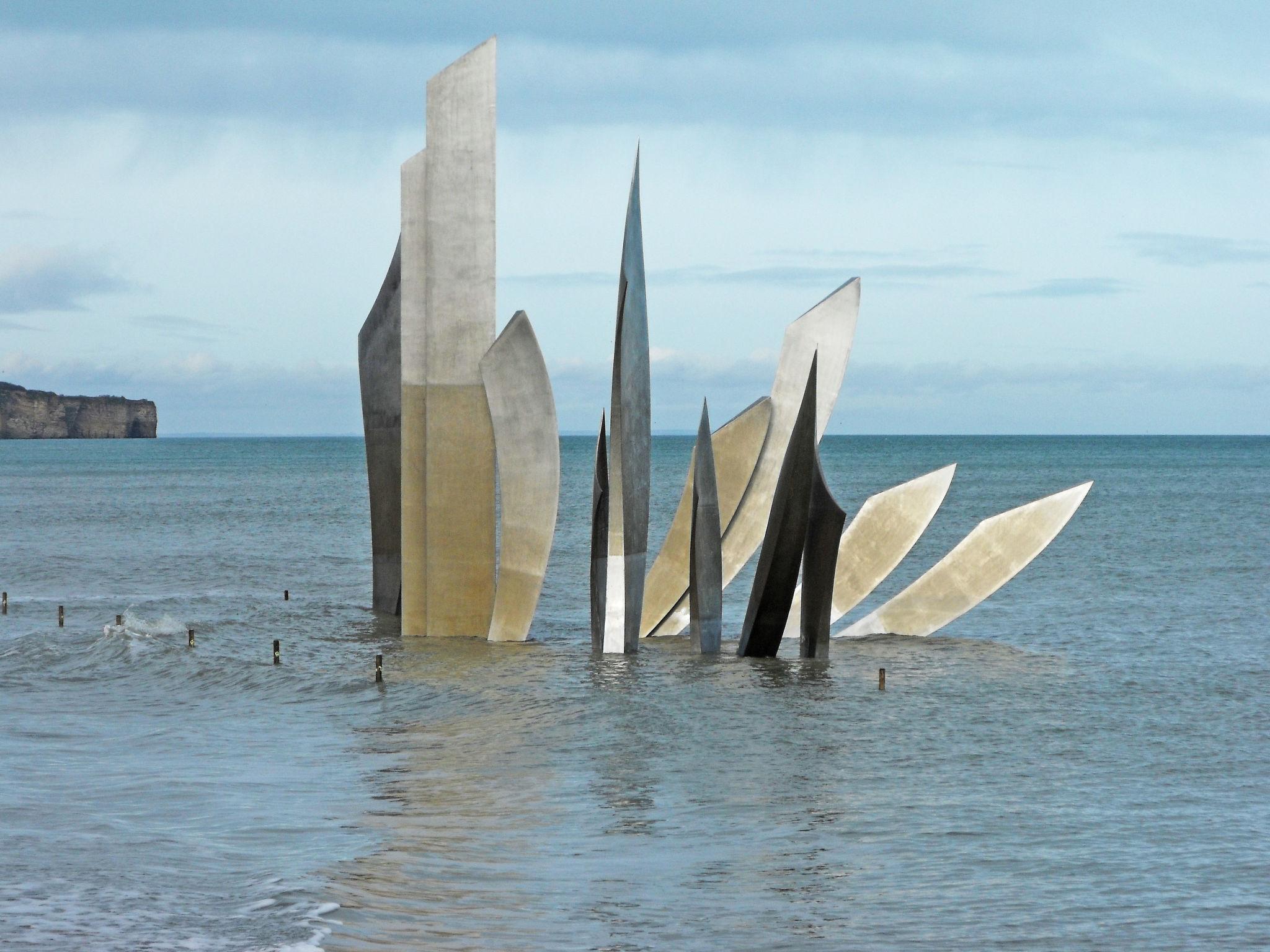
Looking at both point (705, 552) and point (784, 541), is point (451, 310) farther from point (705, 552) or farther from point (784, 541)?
point (784, 541)

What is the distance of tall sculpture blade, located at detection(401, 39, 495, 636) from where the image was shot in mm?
16688

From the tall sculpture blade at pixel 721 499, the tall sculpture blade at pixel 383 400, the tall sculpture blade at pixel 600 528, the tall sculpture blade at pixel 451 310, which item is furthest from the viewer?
the tall sculpture blade at pixel 383 400

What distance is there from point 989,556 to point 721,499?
136 inches

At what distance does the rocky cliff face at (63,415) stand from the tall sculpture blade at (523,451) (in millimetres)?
170048

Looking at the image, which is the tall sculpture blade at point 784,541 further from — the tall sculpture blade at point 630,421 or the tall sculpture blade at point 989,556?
the tall sculpture blade at point 989,556

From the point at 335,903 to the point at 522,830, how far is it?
194 cm

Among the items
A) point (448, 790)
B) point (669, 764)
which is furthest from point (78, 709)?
point (669, 764)

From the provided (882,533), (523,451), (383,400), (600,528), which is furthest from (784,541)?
(383,400)

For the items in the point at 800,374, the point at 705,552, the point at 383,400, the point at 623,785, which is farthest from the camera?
the point at 383,400

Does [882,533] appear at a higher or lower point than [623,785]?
higher

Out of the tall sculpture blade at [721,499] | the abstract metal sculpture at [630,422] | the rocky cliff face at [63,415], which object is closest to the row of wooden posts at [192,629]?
the abstract metal sculpture at [630,422]

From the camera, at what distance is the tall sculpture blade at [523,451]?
1639 cm

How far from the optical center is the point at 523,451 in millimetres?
16688

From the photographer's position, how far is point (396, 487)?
751 inches
